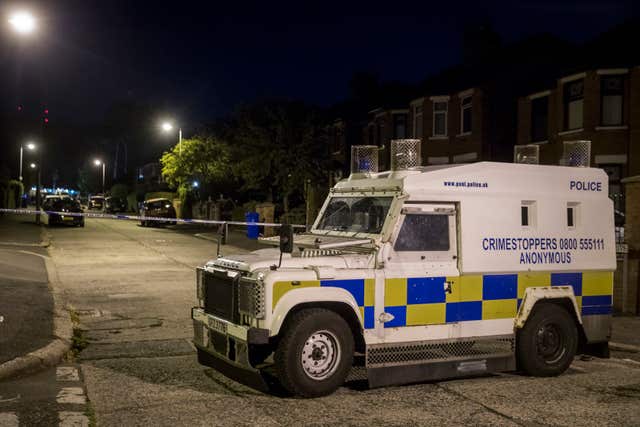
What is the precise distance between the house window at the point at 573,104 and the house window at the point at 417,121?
29.0 feet

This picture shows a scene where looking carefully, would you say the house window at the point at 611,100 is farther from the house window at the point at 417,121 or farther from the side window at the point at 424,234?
the side window at the point at 424,234

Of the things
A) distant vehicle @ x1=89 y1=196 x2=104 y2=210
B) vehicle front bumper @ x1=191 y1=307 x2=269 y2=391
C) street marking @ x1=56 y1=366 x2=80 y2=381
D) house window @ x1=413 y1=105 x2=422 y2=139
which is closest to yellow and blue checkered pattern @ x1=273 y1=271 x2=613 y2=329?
vehicle front bumper @ x1=191 y1=307 x2=269 y2=391

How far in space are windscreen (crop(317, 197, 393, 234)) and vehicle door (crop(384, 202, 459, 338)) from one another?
1.02 feet

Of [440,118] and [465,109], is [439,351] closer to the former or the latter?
[465,109]

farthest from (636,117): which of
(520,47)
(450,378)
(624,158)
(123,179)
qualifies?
(123,179)

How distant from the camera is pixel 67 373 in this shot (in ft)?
25.3

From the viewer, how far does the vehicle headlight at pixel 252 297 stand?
21.1ft

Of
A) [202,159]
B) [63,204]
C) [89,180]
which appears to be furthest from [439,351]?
[89,180]

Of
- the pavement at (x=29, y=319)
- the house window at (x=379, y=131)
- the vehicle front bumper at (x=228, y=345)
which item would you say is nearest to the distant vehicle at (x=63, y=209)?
the house window at (x=379, y=131)

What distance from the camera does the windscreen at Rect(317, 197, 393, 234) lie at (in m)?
7.51

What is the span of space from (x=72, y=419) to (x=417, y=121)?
29.2 m

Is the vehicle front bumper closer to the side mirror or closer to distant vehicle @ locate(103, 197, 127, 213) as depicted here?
the side mirror

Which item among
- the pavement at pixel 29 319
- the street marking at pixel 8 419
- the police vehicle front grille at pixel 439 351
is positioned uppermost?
the police vehicle front grille at pixel 439 351

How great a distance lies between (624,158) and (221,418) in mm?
21215
